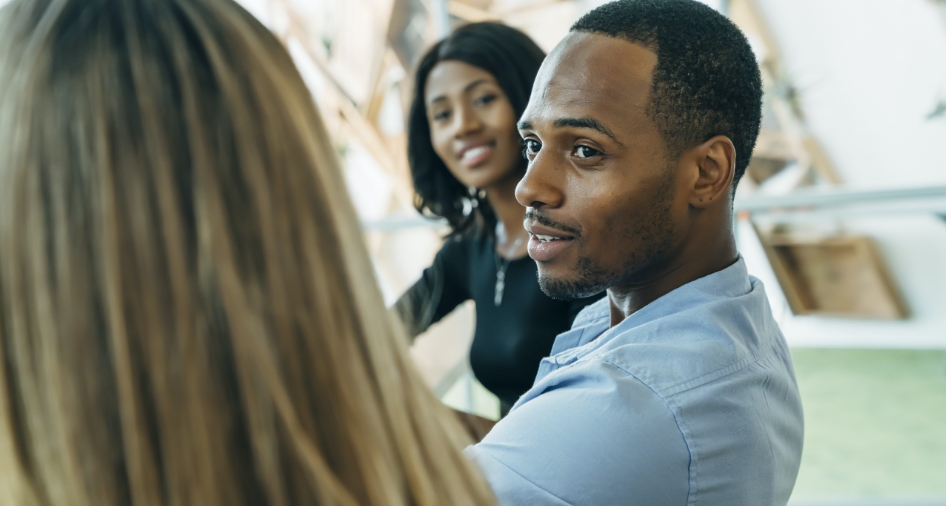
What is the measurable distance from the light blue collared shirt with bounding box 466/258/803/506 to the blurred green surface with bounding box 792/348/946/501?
63.5 inches

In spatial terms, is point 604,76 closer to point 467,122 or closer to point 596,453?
point 596,453

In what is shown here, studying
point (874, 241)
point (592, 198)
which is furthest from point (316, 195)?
point (874, 241)

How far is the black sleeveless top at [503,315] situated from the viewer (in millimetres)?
1425

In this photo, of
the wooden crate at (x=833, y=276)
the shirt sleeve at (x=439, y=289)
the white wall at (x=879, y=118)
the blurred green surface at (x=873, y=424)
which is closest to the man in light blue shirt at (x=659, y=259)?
the shirt sleeve at (x=439, y=289)

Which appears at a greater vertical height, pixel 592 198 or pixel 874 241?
pixel 592 198

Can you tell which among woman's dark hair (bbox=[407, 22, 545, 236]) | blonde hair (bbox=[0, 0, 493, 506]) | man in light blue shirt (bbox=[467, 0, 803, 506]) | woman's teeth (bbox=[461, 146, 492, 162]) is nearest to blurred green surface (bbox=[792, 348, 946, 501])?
woman's dark hair (bbox=[407, 22, 545, 236])

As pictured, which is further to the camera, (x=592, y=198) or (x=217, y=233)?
(x=592, y=198)

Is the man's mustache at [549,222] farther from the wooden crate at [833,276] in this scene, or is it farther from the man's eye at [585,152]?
the wooden crate at [833,276]

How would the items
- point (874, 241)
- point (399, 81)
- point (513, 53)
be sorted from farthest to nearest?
1. point (399, 81)
2. point (874, 241)
3. point (513, 53)

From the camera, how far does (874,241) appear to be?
254 centimetres

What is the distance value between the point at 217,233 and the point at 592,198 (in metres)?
0.63

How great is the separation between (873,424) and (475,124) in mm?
1800

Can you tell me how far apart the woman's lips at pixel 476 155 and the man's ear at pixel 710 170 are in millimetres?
715

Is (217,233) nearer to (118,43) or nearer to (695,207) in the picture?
(118,43)
